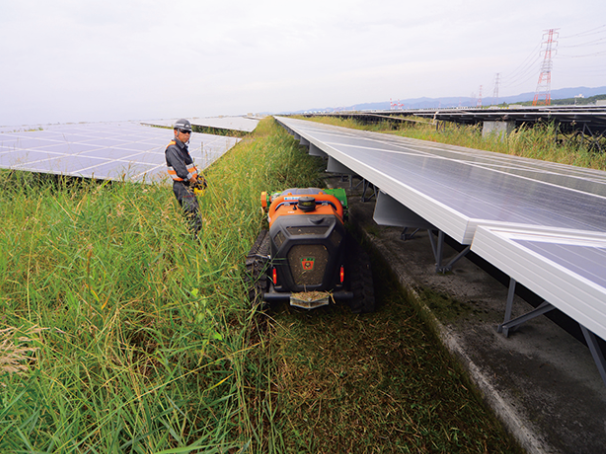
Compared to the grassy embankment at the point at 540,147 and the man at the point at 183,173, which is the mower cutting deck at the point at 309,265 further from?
the grassy embankment at the point at 540,147

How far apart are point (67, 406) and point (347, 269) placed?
250cm

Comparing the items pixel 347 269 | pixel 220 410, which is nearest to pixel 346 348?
pixel 347 269

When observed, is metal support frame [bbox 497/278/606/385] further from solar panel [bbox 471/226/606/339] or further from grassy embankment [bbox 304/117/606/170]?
grassy embankment [bbox 304/117/606/170]

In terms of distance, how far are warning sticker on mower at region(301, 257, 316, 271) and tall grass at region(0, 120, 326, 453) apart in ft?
2.17

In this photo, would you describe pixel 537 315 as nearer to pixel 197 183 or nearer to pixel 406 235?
pixel 406 235

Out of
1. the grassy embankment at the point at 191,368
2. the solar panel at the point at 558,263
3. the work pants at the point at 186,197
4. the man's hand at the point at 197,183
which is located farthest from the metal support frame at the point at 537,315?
the man's hand at the point at 197,183

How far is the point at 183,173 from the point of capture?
4430 millimetres

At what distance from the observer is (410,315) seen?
3252mm

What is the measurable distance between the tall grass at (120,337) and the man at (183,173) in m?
0.38

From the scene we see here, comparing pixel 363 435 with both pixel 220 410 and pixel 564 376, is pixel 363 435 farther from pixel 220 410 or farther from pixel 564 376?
pixel 564 376

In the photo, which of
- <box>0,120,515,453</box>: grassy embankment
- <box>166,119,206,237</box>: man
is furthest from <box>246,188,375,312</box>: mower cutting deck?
<box>166,119,206,237</box>: man

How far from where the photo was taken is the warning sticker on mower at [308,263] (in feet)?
9.84

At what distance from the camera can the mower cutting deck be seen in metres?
2.97

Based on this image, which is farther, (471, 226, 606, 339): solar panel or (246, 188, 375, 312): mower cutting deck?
(246, 188, 375, 312): mower cutting deck
